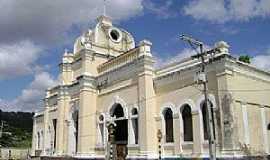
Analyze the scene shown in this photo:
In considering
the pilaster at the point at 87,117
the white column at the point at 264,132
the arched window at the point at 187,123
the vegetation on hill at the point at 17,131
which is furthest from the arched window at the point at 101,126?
the vegetation on hill at the point at 17,131

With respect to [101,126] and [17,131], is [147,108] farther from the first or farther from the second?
[17,131]

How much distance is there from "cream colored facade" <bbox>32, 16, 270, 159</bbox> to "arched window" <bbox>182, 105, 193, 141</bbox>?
0.22 ft

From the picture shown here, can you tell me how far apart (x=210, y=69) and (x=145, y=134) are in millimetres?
6847

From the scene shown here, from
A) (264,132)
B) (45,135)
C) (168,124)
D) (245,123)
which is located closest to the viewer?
(245,123)

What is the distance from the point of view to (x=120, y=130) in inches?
1127

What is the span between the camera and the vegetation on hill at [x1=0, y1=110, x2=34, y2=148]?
78125 mm

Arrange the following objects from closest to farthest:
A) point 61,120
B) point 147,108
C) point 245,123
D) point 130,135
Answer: point 245,123 < point 147,108 < point 130,135 < point 61,120

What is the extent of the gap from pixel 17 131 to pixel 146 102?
8041 cm

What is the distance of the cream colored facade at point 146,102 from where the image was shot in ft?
65.3

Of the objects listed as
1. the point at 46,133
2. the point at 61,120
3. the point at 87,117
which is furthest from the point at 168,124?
the point at 46,133

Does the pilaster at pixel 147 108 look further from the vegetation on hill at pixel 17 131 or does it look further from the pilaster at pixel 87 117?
the vegetation on hill at pixel 17 131

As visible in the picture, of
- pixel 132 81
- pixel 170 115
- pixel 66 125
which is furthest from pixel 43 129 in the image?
pixel 170 115

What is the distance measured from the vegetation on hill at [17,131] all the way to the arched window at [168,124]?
5799 cm

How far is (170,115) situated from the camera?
23719 millimetres
